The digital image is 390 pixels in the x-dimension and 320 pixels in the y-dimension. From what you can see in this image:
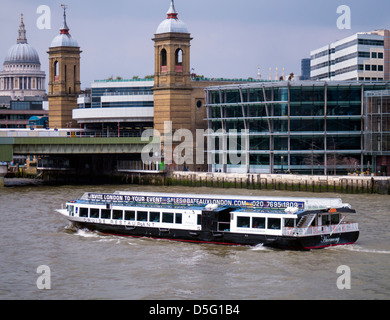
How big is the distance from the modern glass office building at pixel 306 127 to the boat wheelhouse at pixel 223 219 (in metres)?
46.5

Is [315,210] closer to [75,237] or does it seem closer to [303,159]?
[75,237]

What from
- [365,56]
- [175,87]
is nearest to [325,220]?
[175,87]

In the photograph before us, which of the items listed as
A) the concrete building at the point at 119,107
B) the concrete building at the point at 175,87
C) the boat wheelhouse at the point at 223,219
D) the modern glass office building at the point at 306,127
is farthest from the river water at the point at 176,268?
the concrete building at the point at 119,107

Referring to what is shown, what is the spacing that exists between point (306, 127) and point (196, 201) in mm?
48549

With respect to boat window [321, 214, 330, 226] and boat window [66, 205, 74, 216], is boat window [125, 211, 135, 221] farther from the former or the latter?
boat window [321, 214, 330, 226]

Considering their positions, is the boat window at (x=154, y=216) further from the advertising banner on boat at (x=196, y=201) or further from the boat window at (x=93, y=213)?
the boat window at (x=93, y=213)

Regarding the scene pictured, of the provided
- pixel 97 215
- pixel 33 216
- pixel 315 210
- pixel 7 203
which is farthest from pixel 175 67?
pixel 315 210

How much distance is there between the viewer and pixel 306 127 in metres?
98.8

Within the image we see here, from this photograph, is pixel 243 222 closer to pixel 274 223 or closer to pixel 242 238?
pixel 242 238

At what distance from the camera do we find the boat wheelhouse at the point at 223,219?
47.2 metres

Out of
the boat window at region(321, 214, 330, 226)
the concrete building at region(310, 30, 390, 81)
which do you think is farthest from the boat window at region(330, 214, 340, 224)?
the concrete building at region(310, 30, 390, 81)

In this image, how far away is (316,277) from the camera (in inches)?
1554

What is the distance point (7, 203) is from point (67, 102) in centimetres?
6492

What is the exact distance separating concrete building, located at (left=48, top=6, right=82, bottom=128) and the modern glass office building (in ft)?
138
